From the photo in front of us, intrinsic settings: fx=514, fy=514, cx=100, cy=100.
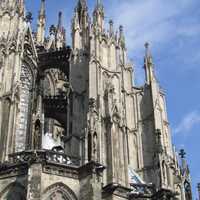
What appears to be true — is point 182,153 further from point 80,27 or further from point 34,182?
point 34,182

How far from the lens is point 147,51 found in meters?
35.9

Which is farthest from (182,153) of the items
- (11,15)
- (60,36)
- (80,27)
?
(60,36)

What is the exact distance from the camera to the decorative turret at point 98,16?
32.9 m

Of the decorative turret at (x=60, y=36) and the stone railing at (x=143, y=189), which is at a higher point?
the decorative turret at (x=60, y=36)

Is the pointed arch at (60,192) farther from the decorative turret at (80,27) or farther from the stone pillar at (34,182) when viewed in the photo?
the decorative turret at (80,27)

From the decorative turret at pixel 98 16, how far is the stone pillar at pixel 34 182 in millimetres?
12685

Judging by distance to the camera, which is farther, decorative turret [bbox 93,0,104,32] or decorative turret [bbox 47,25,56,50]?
decorative turret [bbox 47,25,56,50]

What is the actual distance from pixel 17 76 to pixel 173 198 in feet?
35.3

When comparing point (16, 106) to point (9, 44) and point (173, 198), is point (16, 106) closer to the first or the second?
point (9, 44)

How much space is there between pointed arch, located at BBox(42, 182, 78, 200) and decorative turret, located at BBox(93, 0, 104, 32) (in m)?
12.4

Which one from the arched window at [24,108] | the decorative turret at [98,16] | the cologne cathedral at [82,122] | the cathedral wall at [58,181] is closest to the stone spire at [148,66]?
the cologne cathedral at [82,122]

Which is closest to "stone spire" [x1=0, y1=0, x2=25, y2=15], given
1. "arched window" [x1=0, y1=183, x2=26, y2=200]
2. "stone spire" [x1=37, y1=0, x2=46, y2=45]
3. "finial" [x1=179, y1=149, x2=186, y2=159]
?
"stone spire" [x1=37, y1=0, x2=46, y2=45]

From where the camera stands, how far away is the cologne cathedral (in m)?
23.8

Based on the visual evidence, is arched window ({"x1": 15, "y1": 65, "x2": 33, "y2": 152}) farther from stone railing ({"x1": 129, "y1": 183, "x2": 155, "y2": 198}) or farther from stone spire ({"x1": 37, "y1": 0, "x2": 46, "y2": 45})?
stone spire ({"x1": 37, "y1": 0, "x2": 46, "y2": 45})
